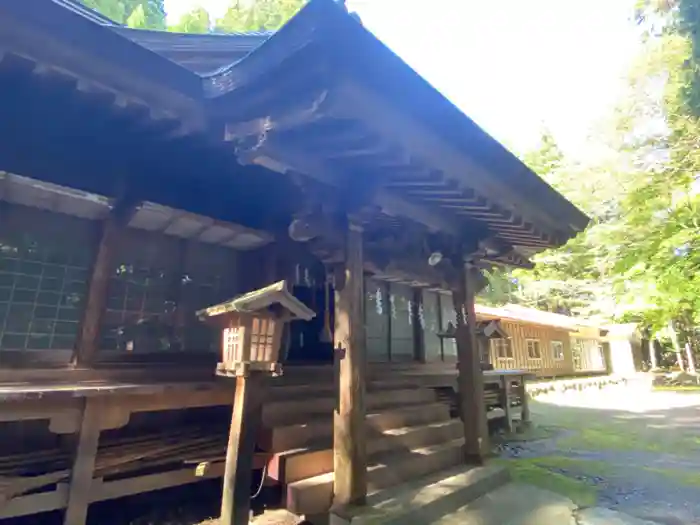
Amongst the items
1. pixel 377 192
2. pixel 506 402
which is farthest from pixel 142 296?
pixel 506 402

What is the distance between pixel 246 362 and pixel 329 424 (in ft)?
5.17

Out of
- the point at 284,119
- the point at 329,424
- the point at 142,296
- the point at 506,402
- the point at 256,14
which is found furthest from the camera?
the point at 256,14

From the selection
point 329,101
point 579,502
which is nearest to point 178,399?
point 329,101

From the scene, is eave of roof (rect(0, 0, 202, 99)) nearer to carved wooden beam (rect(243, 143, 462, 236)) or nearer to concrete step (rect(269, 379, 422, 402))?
carved wooden beam (rect(243, 143, 462, 236))

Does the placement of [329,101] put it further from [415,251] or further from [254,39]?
[254,39]

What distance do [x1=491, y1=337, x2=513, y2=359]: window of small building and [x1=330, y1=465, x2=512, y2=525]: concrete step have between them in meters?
15.6

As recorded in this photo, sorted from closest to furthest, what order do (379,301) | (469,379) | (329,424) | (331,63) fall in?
(331,63), (329,424), (469,379), (379,301)

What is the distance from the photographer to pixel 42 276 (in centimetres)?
414

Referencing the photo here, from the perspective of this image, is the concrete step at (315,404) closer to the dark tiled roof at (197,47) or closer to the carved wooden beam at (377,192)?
the carved wooden beam at (377,192)

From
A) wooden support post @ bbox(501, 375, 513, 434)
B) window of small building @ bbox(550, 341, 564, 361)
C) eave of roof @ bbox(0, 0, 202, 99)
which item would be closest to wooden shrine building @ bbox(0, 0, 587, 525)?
eave of roof @ bbox(0, 0, 202, 99)

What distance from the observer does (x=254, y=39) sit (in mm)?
5699

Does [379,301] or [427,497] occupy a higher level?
[379,301]

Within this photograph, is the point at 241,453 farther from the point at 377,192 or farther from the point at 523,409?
the point at 523,409

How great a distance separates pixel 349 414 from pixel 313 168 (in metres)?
2.05
